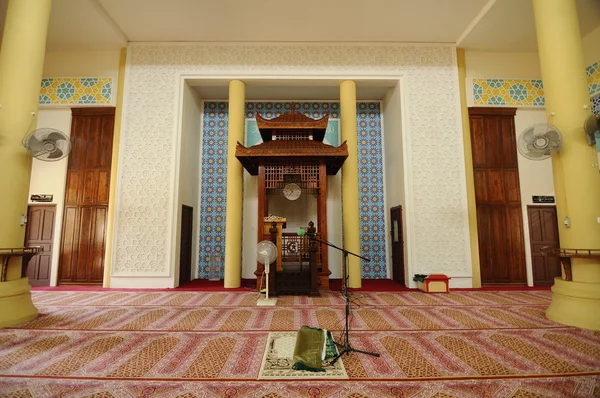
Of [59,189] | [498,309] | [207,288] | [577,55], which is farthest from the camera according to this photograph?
[59,189]

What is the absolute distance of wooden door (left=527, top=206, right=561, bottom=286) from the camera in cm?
554

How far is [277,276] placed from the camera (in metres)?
4.66

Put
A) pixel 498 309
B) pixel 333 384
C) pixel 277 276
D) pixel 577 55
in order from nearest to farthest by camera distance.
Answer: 1. pixel 333 384
2. pixel 577 55
3. pixel 498 309
4. pixel 277 276

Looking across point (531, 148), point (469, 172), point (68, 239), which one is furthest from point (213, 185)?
point (531, 148)

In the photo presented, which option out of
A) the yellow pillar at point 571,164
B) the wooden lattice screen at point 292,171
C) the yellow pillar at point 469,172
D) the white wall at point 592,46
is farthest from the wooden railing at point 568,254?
the white wall at point 592,46

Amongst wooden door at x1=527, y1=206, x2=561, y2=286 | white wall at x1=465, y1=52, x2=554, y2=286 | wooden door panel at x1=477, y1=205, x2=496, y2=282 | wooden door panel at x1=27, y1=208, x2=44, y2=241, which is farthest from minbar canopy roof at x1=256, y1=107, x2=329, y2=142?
wooden door panel at x1=27, y1=208, x2=44, y2=241

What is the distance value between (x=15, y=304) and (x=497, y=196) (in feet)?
24.1

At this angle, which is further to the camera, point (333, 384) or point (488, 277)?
point (488, 277)

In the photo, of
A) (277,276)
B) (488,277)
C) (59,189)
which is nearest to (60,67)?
(59,189)

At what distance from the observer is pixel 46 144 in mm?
3367

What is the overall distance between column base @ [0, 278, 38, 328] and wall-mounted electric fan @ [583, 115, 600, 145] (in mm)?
6205

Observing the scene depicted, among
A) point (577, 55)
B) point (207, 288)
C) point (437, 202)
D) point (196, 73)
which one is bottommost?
point (207, 288)

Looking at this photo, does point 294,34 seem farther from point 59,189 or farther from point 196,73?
point 59,189

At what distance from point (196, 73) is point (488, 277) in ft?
22.2
